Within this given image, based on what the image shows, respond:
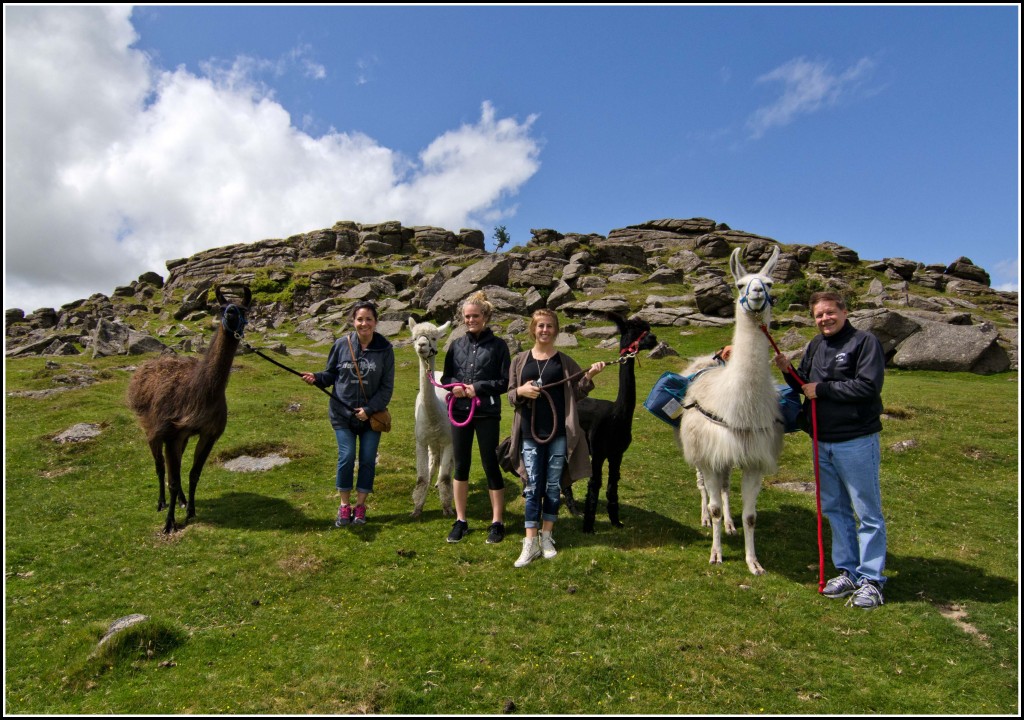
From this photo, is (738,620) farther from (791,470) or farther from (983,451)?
(983,451)

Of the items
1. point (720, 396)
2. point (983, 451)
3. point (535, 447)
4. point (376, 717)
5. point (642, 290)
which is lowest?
point (376, 717)

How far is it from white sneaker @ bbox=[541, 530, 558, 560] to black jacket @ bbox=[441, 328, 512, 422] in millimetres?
1403

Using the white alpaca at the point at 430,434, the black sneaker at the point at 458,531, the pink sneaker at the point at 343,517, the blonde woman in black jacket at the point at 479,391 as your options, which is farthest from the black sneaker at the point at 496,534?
the pink sneaker at the point at 343,517

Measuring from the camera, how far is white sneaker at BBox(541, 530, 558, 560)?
5.95 meters

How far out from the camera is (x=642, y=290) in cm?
4078

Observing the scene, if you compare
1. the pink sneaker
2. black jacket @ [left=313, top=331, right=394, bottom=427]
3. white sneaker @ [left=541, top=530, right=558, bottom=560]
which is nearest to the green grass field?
white sneaker @ [left=541, top=530, right=558, bottom=560]

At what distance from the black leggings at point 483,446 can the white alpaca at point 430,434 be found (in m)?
0.94

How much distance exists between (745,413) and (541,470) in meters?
2.13

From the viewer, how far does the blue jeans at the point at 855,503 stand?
5055mm

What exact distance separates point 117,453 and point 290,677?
8529 millimetres

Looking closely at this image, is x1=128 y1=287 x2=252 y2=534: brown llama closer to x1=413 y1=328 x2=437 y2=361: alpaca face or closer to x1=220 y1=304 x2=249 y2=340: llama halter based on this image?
x1=220 y1=304 x2=249 y2=340: llama halter

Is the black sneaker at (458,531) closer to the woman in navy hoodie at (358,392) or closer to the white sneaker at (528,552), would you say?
the white sneaker at (528,552)

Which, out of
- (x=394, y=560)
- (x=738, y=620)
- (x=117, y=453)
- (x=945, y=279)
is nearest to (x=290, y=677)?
(x=394, y=560)

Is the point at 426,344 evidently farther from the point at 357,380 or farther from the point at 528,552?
the point at 528,552
